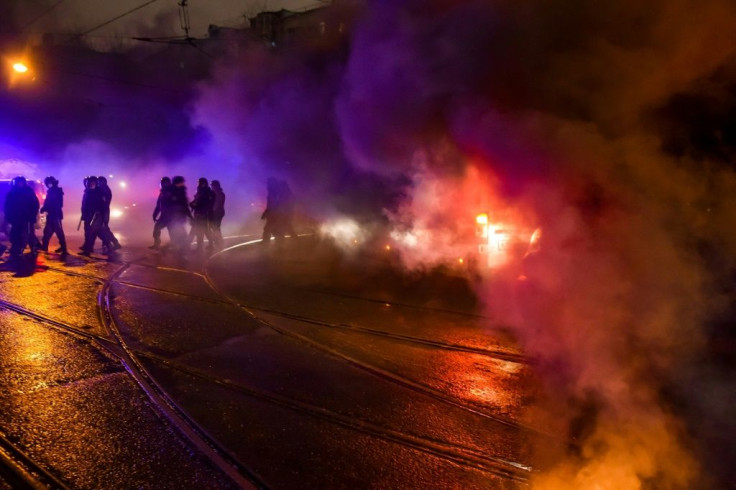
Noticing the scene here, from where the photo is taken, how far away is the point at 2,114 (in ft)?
89.3

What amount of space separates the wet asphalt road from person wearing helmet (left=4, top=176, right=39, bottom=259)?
3229 millimetres

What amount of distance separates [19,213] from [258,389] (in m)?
8.47

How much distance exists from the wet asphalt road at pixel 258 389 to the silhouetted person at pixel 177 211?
3.96 metres

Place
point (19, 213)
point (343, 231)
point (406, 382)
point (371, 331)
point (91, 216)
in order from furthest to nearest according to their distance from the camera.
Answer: point (343, 231), point (91, 216), point (19, 213), point (371, 331), point (406, 382)

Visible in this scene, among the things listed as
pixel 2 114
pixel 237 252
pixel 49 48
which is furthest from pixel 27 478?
pixel 2 114

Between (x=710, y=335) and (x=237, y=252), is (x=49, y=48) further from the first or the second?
(x=710, y=335)

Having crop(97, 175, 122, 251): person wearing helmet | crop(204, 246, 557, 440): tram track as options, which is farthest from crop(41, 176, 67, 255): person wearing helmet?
crop(204, 246, 557, 440): tram track

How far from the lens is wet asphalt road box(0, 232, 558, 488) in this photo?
267cm

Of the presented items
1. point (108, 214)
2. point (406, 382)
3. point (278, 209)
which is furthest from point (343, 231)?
point (406, 382)

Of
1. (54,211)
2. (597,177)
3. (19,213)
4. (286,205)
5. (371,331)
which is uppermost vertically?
(597,177)

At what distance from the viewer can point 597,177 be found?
4703mm

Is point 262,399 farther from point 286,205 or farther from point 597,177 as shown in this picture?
point 286,205

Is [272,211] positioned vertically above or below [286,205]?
below

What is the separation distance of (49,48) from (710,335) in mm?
30085
